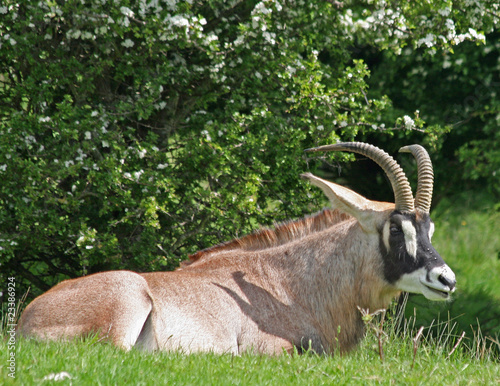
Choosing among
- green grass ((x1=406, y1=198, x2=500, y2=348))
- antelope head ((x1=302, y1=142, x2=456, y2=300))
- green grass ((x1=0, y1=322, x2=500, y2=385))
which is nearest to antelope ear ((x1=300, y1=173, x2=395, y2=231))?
antelope head ((x1=302, y1=142, x2=456, y2=300))

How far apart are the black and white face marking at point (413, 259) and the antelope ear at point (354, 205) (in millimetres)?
144

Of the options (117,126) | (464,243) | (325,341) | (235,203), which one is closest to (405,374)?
(325,341)

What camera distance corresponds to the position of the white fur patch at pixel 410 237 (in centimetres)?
605

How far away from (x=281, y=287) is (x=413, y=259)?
1.24 meters

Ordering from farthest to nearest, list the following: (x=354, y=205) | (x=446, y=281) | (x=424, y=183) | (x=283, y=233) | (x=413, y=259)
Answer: (x=283, y=233)
(x=424, y=183)
(x=354, y=205)
(x=413, y=259)
(x=446, y=281)

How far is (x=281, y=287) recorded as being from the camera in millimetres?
6441

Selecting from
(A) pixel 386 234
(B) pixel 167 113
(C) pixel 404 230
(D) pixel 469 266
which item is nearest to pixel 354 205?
(A) pixel 386 234

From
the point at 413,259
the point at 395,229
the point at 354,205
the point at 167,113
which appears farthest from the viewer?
the point at 167,113

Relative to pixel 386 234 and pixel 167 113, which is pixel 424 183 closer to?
pixel 386 234

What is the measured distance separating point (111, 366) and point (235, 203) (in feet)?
11.9

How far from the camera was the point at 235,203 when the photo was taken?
7.77 meters

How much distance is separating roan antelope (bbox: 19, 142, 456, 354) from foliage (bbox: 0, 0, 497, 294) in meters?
1.26

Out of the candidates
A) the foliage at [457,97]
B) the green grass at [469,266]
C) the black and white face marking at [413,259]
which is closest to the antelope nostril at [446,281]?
the black and white face marking at [413,259]

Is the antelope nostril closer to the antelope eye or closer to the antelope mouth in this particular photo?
the antelope mouth
